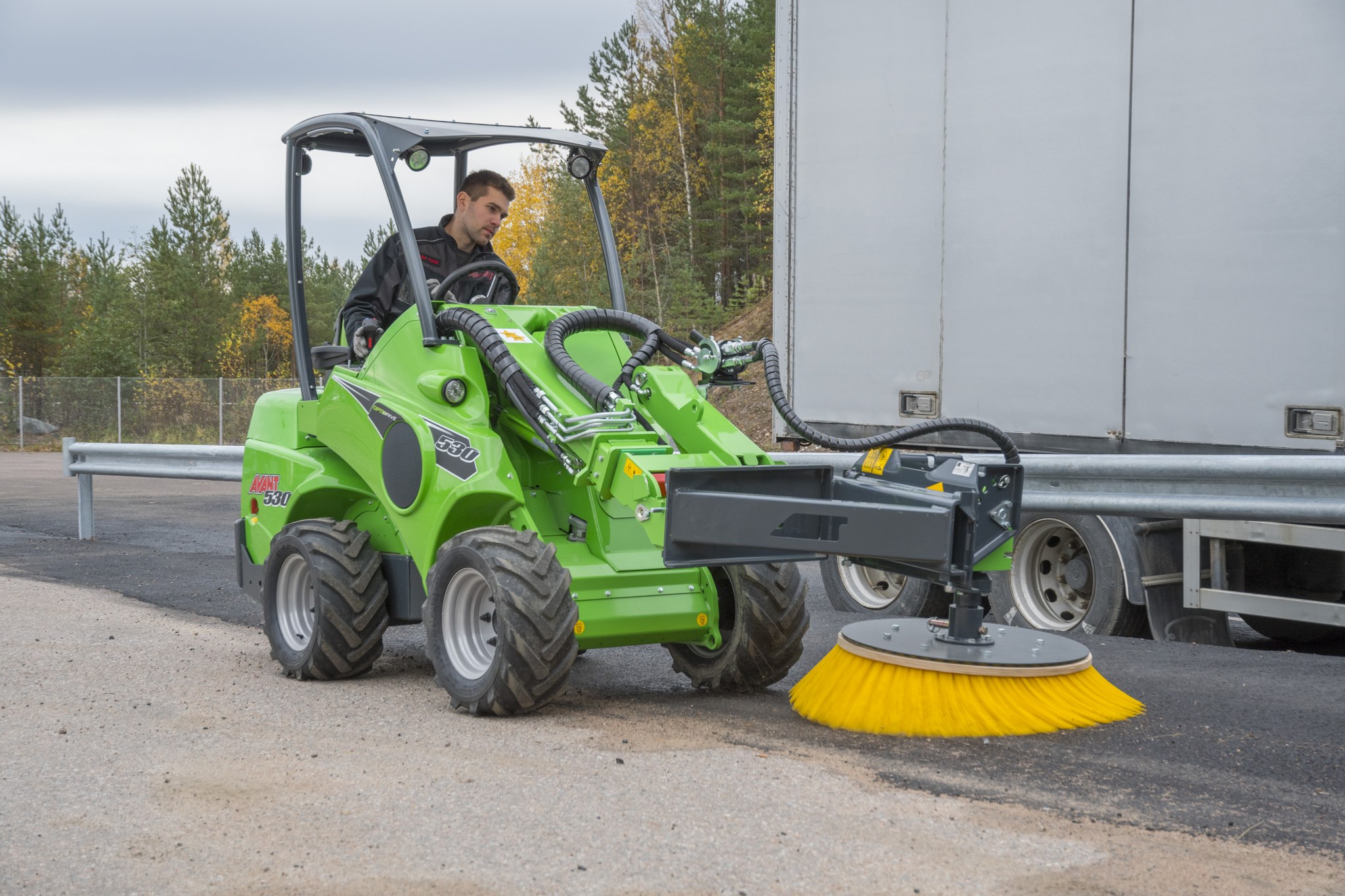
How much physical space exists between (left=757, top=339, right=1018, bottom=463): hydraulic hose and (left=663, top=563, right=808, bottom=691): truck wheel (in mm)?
632

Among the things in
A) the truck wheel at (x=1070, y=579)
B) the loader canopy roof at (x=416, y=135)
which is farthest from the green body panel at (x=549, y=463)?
the truck wheel at (x=1070, y=579)

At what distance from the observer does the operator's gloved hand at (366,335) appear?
20.2 feet

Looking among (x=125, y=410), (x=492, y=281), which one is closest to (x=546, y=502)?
(x=492, y=281)

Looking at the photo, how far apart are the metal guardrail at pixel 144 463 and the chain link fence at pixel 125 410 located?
21.9m

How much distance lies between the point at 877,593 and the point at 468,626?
353 centimetres

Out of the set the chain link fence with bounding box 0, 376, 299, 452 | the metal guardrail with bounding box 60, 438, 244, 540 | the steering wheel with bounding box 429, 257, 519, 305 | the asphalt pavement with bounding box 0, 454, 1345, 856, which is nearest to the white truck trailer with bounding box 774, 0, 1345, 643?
the asphalt pavement with bounding box 0, 454, 1345, 856

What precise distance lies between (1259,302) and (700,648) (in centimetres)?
323

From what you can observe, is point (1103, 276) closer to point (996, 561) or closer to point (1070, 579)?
point (1070, 579)

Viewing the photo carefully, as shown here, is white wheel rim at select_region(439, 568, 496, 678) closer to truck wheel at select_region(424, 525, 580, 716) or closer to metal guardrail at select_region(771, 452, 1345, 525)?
truck wheel at select_region(424, 525, 580, 716)

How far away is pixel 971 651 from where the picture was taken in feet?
15.4

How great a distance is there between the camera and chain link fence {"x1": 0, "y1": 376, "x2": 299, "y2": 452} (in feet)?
110

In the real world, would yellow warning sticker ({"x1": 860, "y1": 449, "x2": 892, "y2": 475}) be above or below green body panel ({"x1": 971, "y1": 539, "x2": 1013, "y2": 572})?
above

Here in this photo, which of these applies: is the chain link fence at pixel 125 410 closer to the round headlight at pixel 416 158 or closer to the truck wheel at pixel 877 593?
the truck wheel at pixel 877 593

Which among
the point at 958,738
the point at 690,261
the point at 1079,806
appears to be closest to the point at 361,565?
the point at 958,738
